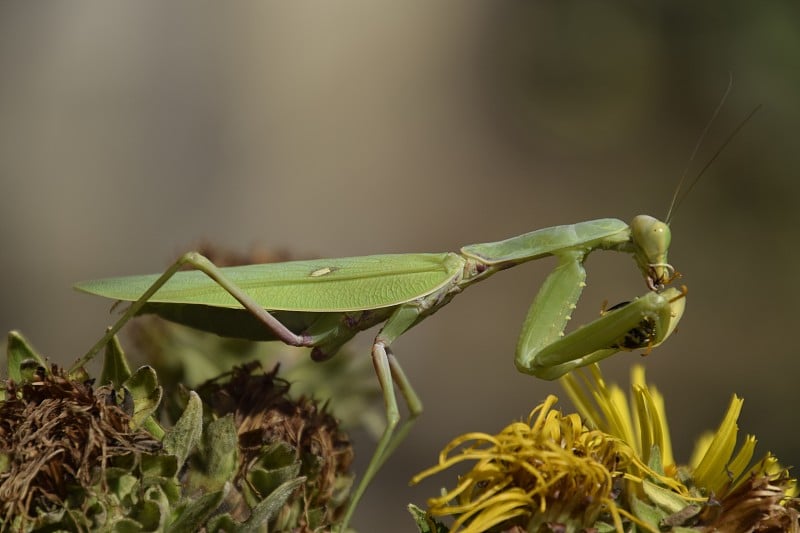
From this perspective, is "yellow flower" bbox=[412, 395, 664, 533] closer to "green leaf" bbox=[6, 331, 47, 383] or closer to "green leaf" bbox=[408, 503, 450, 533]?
"green leaf" bbox=[408, 503, 450, 533]

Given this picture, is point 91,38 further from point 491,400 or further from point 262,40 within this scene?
point 491,400

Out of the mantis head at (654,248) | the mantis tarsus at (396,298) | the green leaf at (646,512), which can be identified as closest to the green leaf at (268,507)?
the mantis tarsus at (396,298)

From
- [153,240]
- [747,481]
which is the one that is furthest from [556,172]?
[747,481]

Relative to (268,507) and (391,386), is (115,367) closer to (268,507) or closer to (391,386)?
(268,507)

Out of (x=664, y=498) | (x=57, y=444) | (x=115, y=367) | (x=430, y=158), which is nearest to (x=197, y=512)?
(x=57, y=444)

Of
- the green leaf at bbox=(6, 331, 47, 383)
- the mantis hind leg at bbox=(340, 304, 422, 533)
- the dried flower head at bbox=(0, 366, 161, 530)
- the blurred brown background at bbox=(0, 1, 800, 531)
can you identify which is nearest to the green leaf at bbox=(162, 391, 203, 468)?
the dried flower head at bbox=(0, 366, 161, 530)
